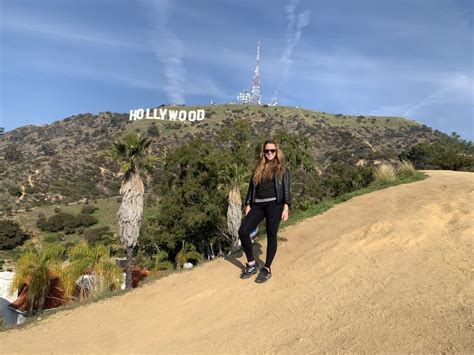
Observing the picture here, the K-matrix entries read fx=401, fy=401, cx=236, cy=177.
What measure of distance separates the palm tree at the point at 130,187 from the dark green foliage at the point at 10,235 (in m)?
37.7

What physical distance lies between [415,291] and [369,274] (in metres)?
0.97

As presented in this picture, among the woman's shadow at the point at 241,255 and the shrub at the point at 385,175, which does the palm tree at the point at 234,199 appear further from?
the woman's shadow at the point at 241,255

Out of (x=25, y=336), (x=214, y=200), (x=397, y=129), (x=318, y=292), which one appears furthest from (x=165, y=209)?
(x=397, y=129)

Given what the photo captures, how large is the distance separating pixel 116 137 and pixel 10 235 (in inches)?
713

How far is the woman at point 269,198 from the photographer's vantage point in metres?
6.75

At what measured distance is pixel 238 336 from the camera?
5125mm

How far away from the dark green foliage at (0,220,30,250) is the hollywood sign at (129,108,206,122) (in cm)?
6938

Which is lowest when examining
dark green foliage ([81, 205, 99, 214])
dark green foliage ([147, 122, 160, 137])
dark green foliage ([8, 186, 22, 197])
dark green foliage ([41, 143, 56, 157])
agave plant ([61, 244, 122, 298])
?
dark green foliage ([81, 205, 99, 214])

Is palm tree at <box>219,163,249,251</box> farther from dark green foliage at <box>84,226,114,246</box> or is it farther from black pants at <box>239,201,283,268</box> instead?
dark green foliage at <box>84,226,114,246</box>

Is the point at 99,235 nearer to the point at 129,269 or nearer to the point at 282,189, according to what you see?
the point at 129,269

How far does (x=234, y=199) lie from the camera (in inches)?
864

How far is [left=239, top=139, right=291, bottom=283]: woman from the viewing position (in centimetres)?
675

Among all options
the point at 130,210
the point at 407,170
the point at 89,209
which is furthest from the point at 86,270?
the point at 89,209

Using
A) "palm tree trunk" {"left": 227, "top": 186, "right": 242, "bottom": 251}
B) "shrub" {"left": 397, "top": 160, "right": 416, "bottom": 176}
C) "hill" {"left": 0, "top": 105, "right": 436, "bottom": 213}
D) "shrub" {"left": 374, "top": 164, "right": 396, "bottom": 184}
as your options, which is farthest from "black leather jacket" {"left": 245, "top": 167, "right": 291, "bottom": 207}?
"hill" {"left": 0, "top": 105, "right": 436, "bottom": 213}
